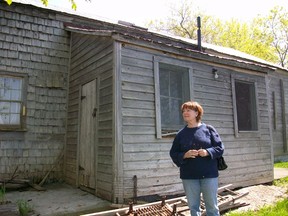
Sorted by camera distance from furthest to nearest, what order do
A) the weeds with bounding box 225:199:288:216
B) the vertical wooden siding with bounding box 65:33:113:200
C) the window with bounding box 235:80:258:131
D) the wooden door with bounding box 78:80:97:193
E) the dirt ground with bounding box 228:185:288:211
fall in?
the window with bounding box 235:80:258:131 → the wooden door with bounding box 78:80:97:193 → the vertical wooden siding with bounding box 65:33:113:200 → the dirt ground with bounding box 228:185:288:211 → the weeds with bounding box 225:199:288:216

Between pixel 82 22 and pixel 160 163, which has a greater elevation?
pixel 82 22

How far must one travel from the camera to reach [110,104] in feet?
17.4

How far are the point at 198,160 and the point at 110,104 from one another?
8.85ft

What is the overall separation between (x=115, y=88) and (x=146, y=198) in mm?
2216

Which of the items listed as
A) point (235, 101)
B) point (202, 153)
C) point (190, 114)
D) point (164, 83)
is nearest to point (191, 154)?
point (202, 153)

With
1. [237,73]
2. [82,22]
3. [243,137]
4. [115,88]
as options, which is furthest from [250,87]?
[82,22]

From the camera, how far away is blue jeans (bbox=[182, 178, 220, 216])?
3004 mm

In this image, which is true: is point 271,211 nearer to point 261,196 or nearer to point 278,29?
point 261,196

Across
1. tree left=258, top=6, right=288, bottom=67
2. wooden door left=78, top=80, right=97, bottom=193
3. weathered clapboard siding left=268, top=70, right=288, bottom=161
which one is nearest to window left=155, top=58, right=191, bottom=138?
wooden door left=78, top=80, right=97, bottom=193

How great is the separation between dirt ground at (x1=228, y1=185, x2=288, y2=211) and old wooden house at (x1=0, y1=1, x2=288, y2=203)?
1.45 feet

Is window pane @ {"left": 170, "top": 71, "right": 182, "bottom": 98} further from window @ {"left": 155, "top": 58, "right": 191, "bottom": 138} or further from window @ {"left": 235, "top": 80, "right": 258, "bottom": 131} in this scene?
window @ {"left": 235, "top": 80, "right": 258, "bottom": 131}

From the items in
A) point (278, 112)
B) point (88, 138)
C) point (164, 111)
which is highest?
point (278, 112)

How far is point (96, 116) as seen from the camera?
5.81 metres

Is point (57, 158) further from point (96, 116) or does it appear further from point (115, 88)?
point (115, 88)
